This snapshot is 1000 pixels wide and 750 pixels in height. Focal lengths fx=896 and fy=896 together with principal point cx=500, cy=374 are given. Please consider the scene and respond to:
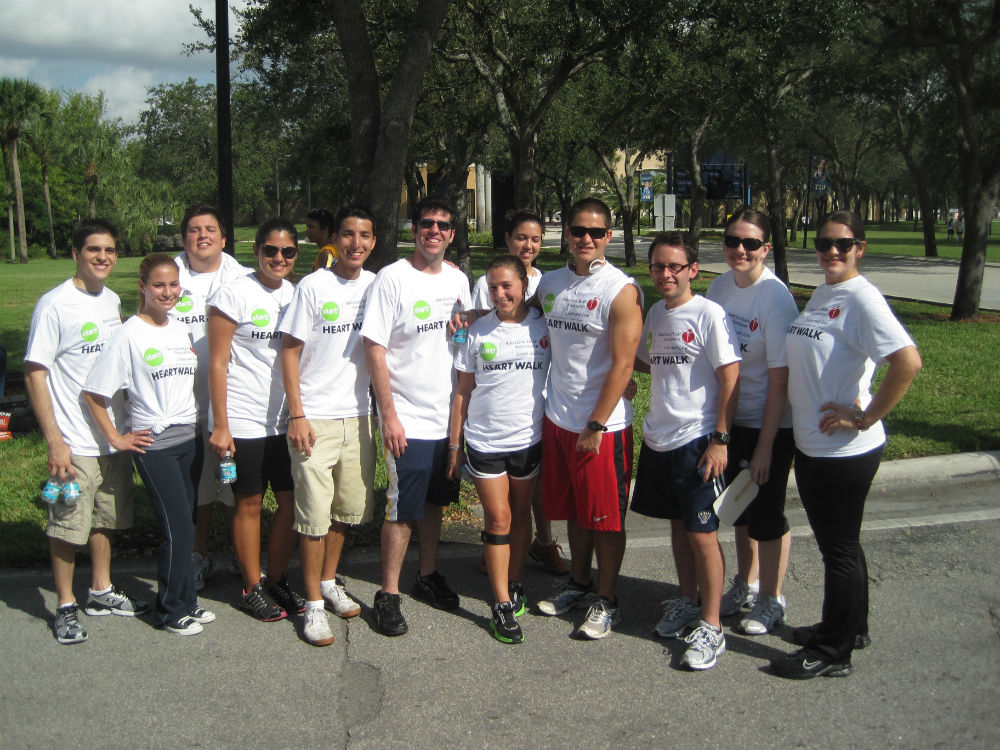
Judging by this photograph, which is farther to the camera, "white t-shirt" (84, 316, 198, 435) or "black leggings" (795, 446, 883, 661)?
"white t-shirt" (84, 316, 198, 435)

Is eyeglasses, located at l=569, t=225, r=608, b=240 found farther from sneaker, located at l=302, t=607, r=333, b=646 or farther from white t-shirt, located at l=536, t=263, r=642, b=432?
sneaker, located at l=302, t=607, r=333, b=646

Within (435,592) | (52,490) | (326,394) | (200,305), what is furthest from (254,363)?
(435,592)

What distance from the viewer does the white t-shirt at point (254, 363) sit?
13.7ft

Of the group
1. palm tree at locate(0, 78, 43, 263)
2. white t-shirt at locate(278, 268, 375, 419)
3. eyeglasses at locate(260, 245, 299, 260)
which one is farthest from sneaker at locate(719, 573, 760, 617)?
palm tree at locate(0, 78, 43, 263)

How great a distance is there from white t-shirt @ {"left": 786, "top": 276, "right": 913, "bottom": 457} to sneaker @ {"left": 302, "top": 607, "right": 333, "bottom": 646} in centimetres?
228

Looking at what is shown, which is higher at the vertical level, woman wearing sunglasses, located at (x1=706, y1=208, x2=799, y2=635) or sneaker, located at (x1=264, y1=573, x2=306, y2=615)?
woman wearing sunglasses, located at (x1=706, y1=208, x2=799, y2=635)

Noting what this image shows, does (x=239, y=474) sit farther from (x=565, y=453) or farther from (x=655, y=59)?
(x=655, y=59)

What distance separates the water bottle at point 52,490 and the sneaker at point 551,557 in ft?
7.98

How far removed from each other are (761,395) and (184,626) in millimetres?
2869

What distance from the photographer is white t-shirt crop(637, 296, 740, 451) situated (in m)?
3.84

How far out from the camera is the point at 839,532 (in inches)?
145

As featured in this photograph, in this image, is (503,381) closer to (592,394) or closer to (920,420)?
(592,394)

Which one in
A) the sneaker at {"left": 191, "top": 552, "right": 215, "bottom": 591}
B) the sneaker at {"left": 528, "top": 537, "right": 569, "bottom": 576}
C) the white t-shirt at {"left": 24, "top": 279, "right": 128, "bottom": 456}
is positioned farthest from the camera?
the sneaker at {"left": 528, "top": 537, "right": 569, "bottom": 576}

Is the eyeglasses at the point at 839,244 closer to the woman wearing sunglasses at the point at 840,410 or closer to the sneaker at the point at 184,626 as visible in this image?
the woman wearing sunglasses at the point at 840,410
